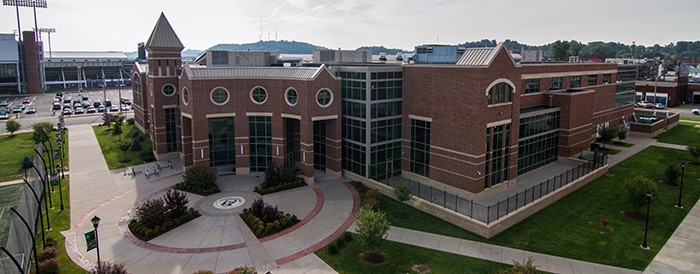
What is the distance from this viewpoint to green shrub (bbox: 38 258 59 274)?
2083 centimetres

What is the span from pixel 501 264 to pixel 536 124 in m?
20.1

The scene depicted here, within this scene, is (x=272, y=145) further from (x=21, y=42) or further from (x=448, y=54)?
(x=21, y=42)

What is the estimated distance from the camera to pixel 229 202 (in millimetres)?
31297

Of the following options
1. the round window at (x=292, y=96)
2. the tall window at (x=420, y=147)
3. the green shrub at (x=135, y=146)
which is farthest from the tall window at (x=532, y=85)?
the green shrub at (x=135, y=146)

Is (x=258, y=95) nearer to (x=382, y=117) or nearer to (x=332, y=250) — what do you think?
(x=382, y=117)

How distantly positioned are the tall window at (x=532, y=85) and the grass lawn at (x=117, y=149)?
37596 millimetres

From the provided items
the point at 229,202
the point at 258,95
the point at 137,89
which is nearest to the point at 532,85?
the point at 258,95

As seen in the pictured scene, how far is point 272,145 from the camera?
37.6 meters

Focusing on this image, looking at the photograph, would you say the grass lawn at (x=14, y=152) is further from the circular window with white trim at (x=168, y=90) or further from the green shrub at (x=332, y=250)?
the green shrub at (x=332, y=250)

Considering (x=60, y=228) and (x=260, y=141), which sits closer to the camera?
(x=60, y=228)

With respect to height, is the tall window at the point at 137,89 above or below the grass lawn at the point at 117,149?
above

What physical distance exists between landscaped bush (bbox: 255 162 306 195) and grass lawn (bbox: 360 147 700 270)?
753 centimetres

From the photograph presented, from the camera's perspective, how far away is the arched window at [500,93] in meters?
31.7

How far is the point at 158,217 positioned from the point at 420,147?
2018 cm
